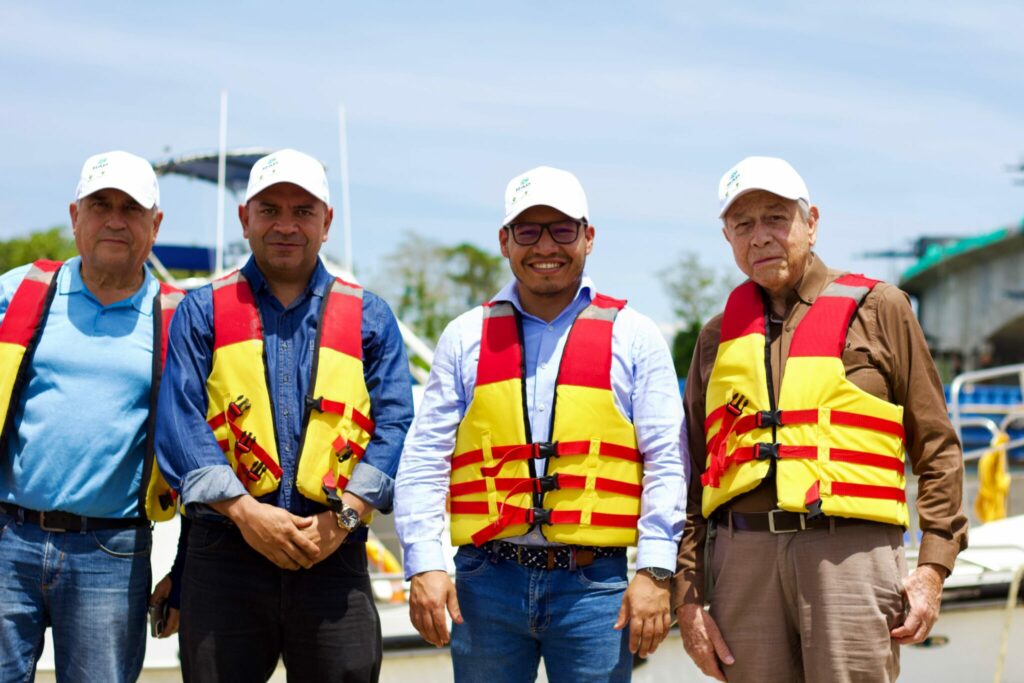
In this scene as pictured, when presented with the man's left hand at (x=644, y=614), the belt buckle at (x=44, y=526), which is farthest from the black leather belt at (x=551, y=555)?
the belt buckle at (x=44, y=526)

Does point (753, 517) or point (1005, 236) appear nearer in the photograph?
point (753, 517)

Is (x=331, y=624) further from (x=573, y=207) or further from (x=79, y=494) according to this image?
(x=573, y=207)

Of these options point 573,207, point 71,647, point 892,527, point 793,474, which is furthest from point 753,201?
point 71,647

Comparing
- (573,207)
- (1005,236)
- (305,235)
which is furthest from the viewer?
(1005,236)

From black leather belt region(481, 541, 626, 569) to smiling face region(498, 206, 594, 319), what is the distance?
80 centimetres

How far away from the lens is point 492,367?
3664mm

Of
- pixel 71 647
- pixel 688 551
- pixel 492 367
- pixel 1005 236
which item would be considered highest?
pixel 1005 236

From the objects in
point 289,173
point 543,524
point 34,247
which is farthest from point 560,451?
point 34,247

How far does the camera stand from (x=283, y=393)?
3.76 metres

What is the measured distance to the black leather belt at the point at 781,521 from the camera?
342cm

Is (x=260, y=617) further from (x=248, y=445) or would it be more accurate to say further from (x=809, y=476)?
(x=809, y=476)

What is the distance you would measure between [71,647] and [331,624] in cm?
96

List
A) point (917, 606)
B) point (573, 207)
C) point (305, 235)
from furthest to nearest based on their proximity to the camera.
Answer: point (305, 235) → point (573, 207) → point (917, 606)

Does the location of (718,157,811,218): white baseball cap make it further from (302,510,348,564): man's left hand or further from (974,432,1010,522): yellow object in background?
(974,432,1010,522): yellow object in background
